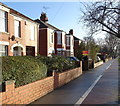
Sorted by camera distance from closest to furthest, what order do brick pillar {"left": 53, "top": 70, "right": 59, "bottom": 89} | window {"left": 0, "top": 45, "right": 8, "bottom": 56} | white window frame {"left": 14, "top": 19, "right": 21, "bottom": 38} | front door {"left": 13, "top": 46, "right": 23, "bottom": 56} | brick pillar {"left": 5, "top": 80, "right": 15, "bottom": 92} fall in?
brick pillar {"left": 5, "top": 80, "right": 15, "bottom": 92} → brick pillar {"left": 53, "top": 70, "right": 59, "bottom": 89} → window {"left": 0, "top": 45, "right": 8, "bottom": 56} → white window frame {"left": 14, "top": 19, "right": 21, "bottom": 38} → front door {"left": 13, "top": 46, "right": 23, "bottom": 56}

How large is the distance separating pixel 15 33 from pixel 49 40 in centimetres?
1034

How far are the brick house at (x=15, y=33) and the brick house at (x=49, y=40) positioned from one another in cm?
381

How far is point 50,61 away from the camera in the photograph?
35.6ft

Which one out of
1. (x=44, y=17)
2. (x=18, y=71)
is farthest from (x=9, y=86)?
(x=44, y=17)

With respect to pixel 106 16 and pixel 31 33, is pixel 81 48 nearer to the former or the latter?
pixel 31 33

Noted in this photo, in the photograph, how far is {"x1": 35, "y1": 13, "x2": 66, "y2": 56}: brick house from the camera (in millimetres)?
26750

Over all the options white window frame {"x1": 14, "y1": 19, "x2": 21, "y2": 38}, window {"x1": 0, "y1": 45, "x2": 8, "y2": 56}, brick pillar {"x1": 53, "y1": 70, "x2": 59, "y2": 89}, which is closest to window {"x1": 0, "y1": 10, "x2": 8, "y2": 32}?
window {"x1": 0, "y1": 45, "x2": 8, "y2": 56}

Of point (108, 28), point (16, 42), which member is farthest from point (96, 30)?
point (16, 42)

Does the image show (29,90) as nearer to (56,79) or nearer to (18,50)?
(56,79)

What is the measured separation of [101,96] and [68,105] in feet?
6.75

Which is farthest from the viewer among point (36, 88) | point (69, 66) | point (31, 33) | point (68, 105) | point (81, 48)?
point (81, 48)

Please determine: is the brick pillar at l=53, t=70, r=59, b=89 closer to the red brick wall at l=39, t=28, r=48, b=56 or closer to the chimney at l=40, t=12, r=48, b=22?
the red brick wall at l=39, t=28, r=48, b=56

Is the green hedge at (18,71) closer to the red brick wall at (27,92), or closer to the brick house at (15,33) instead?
the red brick wall at (27,92)

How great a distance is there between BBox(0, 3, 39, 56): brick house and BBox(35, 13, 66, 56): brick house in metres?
3.81
